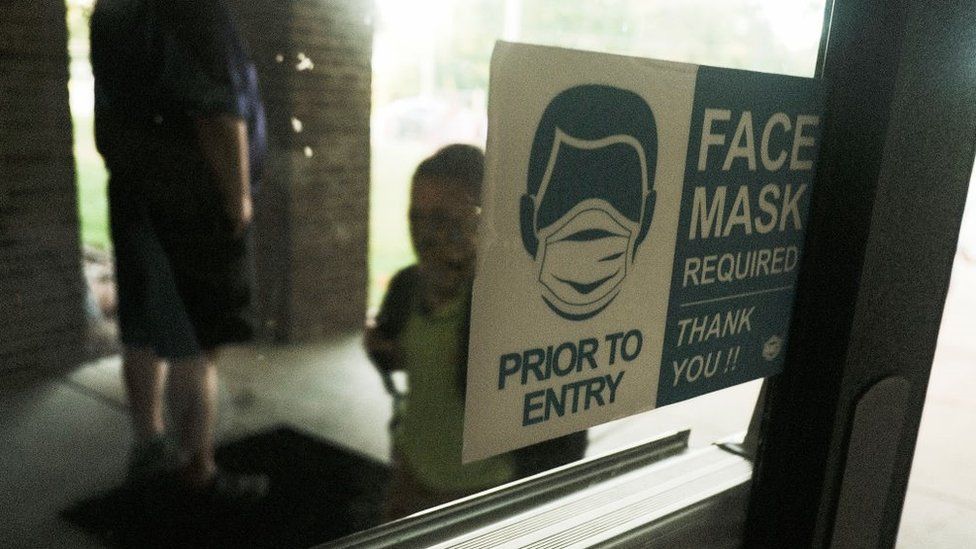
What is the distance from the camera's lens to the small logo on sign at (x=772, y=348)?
1458 millimetres

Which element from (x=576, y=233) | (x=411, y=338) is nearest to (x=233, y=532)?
(x=411, y=338)

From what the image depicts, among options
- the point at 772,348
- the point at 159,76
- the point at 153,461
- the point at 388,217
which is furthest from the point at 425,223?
the point at 772,348

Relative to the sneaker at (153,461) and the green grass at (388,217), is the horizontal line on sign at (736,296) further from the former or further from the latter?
the sneaker at (153,461)

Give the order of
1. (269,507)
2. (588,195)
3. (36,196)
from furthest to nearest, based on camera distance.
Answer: (269,507), (588,195), (36,196)

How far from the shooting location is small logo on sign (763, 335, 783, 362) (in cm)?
146

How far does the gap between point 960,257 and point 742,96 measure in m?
8.06

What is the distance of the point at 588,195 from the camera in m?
1.14

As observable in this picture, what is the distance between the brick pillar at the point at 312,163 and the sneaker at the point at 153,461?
0.81 feet

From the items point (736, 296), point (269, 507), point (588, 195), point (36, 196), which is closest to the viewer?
point (36, 196)

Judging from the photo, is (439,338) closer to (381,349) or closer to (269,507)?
(381,349)

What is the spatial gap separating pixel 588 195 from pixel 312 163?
434 mm

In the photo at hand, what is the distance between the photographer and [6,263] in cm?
100

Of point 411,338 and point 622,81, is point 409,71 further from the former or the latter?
point 411,338

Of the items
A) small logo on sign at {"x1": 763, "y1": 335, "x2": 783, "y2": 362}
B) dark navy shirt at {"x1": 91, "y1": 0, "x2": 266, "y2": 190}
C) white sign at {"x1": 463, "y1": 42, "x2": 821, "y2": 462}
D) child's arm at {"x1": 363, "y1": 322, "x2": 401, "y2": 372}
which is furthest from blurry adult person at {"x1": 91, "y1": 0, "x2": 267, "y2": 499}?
small logo on sign at {"x1": 763, "y1": 335, "x2": 783, "y2": 362}
